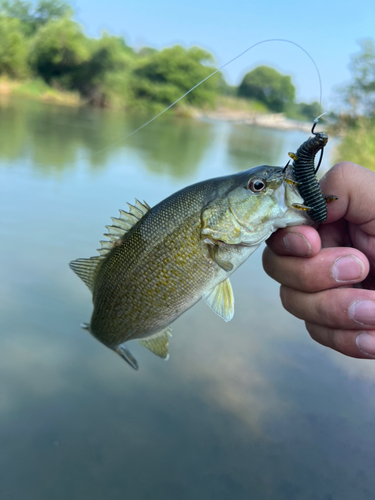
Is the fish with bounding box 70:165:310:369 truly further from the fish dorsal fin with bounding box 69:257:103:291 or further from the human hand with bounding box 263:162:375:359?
the human hand with bounding box 263:162:375:359

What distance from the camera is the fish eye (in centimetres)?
147

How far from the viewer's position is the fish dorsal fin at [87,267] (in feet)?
5.97

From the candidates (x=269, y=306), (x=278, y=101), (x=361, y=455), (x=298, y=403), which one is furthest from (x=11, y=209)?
(x=278, y=101)

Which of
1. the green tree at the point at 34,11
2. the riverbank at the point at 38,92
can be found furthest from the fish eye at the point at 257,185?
the green tree at the point at 34,11

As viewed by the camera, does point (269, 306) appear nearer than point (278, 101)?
Yes

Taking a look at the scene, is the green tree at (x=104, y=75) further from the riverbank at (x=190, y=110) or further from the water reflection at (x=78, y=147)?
the water reflection at (x=78, y=147)

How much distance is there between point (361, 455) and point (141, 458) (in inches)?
54.5

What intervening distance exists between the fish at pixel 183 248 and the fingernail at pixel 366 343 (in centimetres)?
62

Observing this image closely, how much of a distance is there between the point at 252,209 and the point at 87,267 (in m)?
0.85

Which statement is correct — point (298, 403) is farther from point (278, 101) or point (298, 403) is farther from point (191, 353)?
point (278, 101)

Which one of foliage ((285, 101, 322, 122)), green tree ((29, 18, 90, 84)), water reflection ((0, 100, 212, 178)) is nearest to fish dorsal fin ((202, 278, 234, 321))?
foliage ((285, 101, 322, 122))

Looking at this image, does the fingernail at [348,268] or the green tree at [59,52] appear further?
the green tree at [59,52]

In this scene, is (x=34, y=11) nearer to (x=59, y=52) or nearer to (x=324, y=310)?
(x=59, y=52)

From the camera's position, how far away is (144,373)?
9.49 ft
